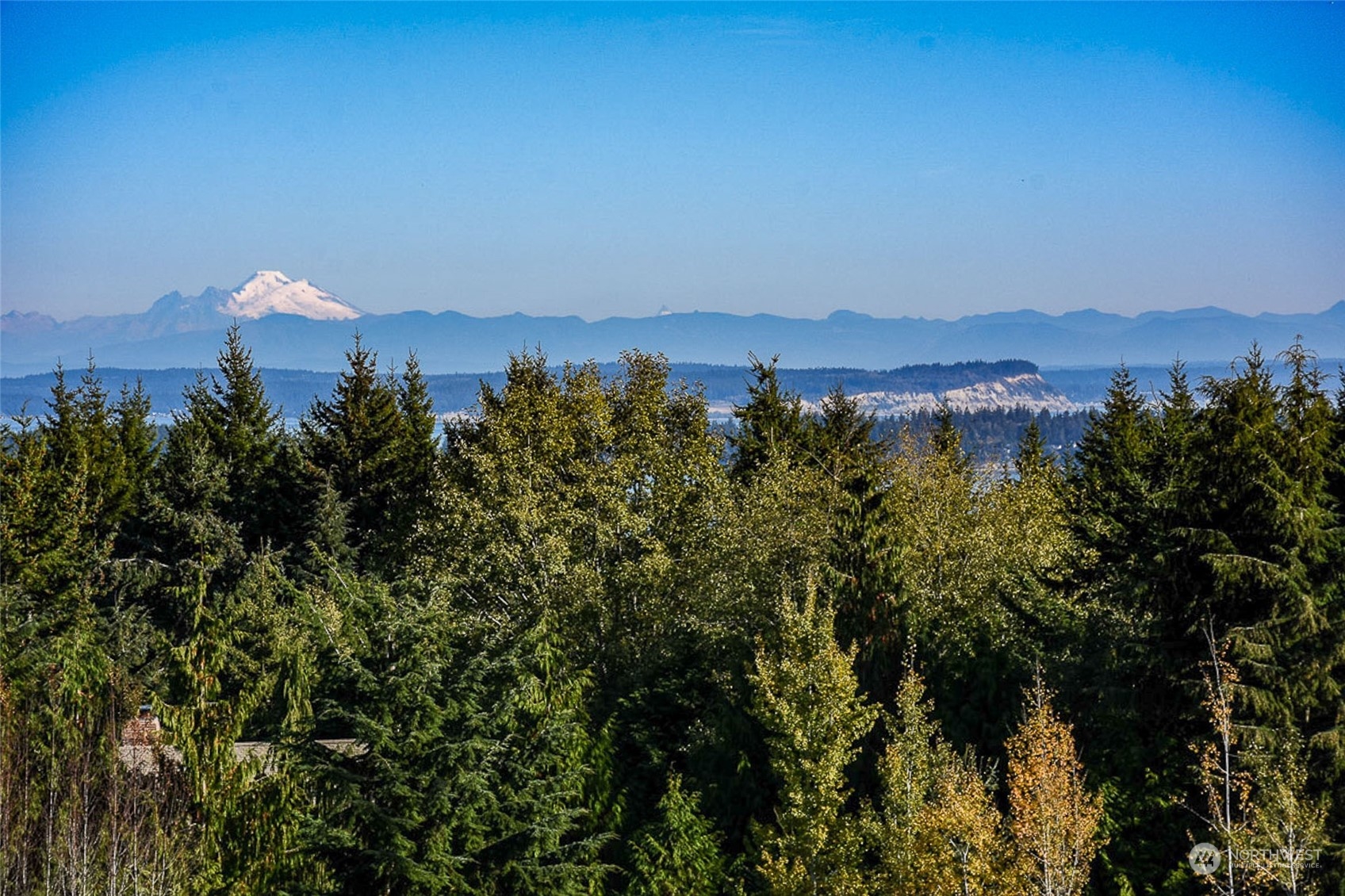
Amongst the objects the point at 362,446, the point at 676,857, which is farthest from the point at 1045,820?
the point at 362,446

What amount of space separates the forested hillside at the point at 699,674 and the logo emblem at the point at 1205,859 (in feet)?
0.80

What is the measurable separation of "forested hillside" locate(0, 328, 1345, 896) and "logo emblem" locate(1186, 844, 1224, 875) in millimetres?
244

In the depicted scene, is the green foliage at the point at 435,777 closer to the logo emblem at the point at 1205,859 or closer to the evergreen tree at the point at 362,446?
the logo emblem at the point at 1205,859

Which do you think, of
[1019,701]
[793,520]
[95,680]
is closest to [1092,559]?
[1019,701]

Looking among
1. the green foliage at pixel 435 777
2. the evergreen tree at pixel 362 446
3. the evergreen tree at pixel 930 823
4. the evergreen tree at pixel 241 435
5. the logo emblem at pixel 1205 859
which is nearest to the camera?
the evergreen tree at pixel 930 823

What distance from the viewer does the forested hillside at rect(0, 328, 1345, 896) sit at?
729 inches

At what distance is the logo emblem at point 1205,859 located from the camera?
63.3 ft

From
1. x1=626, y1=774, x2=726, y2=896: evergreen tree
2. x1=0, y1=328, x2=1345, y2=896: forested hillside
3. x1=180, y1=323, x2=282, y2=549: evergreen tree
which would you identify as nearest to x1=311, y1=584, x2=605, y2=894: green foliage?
x1=0, y1=328, x2=1345, y2=896: forested hillside

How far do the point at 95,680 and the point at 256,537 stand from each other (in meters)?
22.6

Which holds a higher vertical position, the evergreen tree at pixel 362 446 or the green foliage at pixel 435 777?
the evergreen tree at pixel 362 446

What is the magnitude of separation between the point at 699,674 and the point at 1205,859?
13046 millimetres

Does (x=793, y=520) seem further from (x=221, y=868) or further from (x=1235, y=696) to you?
(x=221, y=868)

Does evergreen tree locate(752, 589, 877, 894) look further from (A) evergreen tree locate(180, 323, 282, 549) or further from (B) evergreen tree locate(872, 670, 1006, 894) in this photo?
(A) evergreen tree locate(180, 323, 282, 549)

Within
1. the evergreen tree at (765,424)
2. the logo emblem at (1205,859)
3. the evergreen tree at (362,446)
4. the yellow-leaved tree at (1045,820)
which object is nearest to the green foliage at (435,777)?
the yellow-leaved tree at (1045,820)
